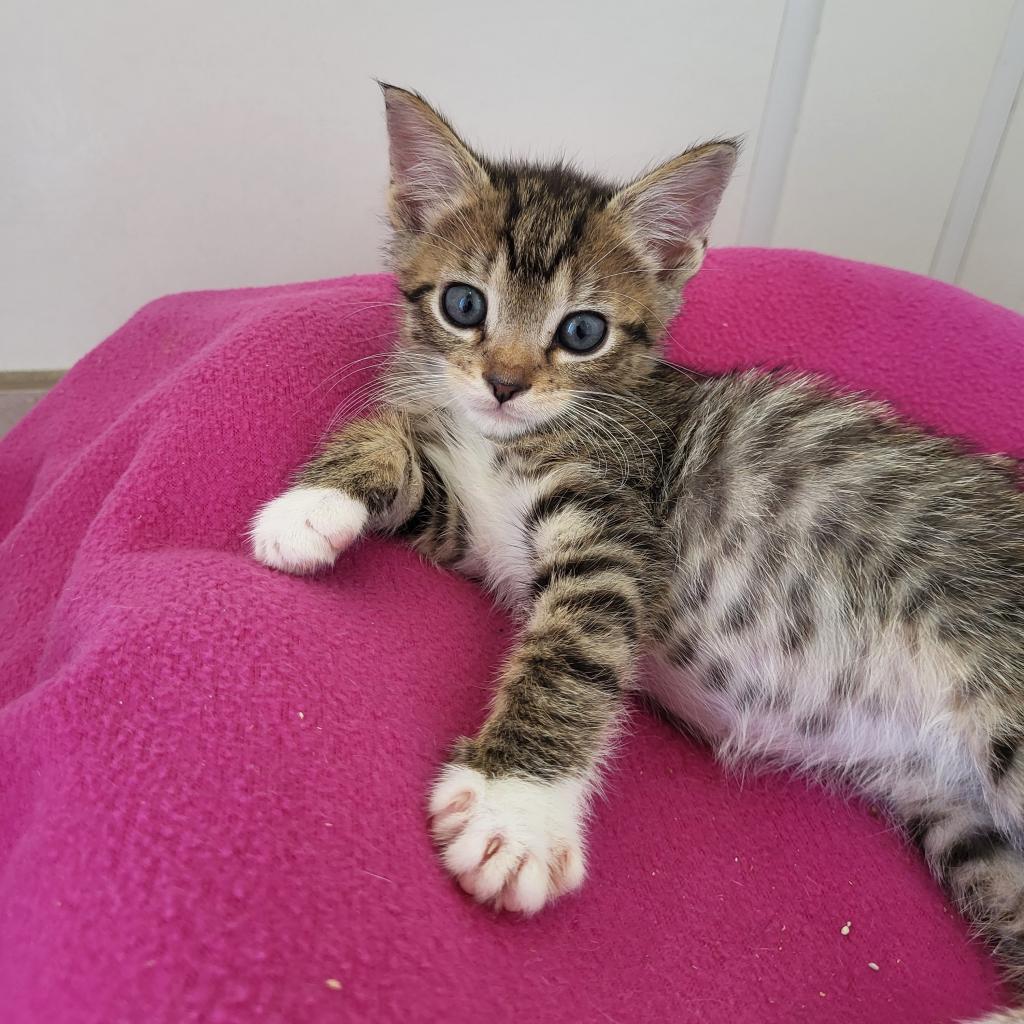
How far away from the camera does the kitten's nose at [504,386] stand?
46.3 inches

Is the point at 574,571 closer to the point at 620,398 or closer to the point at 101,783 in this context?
the point at 620,398

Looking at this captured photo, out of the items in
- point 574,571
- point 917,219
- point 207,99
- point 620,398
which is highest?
point 207,99

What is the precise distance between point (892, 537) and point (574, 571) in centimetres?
47

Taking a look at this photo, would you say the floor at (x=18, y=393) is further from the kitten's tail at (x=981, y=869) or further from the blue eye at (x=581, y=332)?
the kitten's tail at (x=981, y=869)

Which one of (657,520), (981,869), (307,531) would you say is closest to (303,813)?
(307,531)

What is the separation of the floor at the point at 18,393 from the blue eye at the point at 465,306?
1.59 metres

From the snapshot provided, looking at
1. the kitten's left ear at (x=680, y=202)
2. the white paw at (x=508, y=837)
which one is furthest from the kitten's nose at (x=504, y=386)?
the white paw at (x=508, y=837)

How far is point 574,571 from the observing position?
115 cm

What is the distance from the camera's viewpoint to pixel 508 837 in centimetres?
86

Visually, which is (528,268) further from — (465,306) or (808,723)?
(808,723)

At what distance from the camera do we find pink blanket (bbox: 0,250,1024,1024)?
2.38ft

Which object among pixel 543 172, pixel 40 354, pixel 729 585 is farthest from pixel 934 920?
pixel 40 354

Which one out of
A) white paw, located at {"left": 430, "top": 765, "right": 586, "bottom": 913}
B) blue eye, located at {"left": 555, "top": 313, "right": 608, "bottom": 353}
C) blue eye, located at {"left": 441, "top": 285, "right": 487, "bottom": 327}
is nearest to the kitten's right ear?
blue eye, located at {"left": 441, "top": 285, "right": 487, "bottom": 327}

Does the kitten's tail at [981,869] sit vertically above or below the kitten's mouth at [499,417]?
below
